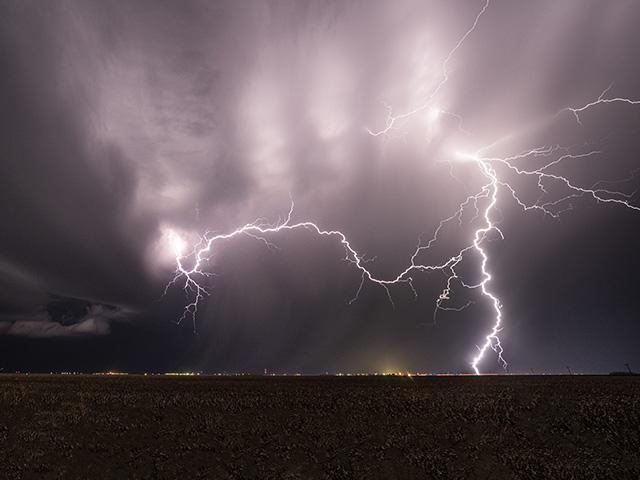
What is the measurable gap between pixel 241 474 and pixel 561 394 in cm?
2028

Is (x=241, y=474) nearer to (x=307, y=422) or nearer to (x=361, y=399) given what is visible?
(x=307, y=422)

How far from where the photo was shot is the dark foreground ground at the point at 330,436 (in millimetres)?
16203

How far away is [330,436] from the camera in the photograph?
1888cm

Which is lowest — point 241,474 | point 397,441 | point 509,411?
point 241,474

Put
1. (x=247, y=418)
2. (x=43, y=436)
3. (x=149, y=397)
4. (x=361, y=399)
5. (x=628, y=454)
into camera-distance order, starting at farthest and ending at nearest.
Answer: (x=149, y=397) < (x=361, y=399) < (x=247, y=418) < (x=43, y=436) < (x=628, y=454)

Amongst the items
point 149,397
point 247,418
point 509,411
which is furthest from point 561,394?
point 149,397

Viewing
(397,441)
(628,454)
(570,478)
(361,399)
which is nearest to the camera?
(570,478)

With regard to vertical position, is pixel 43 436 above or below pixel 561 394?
below

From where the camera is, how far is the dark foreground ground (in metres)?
16.2

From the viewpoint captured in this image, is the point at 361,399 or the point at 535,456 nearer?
the point at 535,456

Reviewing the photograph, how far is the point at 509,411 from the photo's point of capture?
21.2m

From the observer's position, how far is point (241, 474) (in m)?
16.2

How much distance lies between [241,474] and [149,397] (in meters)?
13.2

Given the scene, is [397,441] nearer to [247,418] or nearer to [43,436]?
[247,418]
